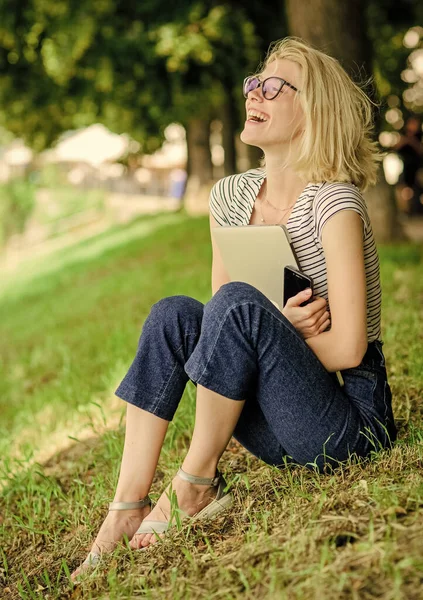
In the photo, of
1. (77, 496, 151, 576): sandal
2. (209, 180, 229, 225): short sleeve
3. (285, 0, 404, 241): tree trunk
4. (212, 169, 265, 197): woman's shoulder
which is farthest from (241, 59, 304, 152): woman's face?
(285, 0, 404, 241): tree trunk

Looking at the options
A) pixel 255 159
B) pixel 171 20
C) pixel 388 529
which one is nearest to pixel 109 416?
pixel 388 529

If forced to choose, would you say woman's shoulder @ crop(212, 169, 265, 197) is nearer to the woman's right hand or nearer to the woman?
the woman

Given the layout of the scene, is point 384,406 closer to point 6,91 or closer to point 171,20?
point 171,20

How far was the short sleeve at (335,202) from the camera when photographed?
101 inches

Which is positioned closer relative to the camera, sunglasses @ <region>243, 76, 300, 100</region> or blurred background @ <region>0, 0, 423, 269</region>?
sunglasses @ <region>243, 76, 300, 100</region>

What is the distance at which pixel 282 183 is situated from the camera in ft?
9.43

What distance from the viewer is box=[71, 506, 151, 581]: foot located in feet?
8.64

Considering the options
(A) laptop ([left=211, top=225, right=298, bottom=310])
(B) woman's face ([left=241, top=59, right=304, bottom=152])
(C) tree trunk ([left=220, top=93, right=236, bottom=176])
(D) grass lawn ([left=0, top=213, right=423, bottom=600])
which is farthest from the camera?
(C) tree trunk ([left=220, top=93, right=236, bottom=176])

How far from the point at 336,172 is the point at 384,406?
804 mm

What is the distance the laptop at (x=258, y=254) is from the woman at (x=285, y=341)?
77 millimetres

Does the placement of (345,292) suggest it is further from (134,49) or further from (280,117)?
(134,49)

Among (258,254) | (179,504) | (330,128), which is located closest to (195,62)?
(330,128)

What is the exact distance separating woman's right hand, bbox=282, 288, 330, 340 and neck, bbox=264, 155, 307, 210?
1.30ft

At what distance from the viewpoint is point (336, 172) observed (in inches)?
106
